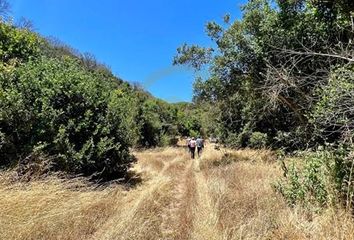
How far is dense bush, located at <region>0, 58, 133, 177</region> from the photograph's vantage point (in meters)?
11.6

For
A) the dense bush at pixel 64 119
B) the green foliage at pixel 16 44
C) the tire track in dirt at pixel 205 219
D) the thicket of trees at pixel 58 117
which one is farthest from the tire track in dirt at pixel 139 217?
the green foliage at pixel 16 44

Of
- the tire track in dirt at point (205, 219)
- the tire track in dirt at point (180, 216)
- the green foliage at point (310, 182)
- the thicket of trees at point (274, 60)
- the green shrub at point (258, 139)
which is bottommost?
the tire track in dirt at point (180, 216)

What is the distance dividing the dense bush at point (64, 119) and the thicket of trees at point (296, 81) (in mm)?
5787

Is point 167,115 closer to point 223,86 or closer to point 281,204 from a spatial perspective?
point 223,86

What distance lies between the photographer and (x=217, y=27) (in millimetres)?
18891

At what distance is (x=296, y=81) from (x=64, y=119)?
7.64 m

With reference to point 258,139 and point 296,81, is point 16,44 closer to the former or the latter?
point 296,81

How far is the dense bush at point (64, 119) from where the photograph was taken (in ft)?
37.9

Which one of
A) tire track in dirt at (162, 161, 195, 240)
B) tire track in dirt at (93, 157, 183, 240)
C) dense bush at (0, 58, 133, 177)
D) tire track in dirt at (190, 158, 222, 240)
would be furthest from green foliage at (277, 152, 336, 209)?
dense bush at (0, 58, 133, 177)

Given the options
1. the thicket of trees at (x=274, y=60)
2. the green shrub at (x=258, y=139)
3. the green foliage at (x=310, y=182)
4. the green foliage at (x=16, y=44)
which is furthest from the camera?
the green shrub at (x=258, y=139)

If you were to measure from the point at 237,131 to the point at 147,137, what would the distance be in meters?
16.0

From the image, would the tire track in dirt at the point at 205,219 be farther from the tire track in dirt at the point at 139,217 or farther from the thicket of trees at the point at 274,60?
the thicket of trees at the point at 274,60

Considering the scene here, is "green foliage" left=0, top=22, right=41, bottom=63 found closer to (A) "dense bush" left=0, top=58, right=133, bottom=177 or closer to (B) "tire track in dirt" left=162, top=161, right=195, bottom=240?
(A) "dense bush" left=0, top=58, right=133, bottom=177

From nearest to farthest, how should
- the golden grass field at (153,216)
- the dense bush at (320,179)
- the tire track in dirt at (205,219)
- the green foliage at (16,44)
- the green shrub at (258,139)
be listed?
the golden grass field at (153,216) < the tire track in dirt at (205,219) < the dense bush at (320,179) < the green foliage at (16,44) < the green shrub at (258,139)
